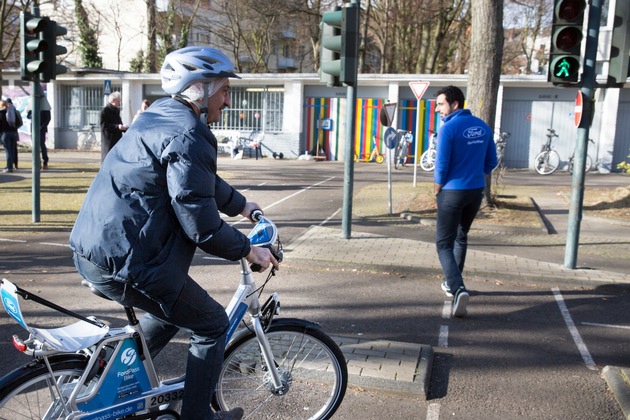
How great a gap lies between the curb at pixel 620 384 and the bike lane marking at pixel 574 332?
0.24 m

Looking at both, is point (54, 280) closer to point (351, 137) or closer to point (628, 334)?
point (351, 137)

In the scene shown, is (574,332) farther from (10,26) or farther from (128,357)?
(10,26)

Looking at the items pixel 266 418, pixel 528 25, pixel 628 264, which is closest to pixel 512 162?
pixel 528 25

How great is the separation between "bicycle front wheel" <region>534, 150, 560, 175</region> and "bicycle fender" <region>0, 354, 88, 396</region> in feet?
70.3

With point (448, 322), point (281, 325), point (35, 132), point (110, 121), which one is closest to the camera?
point (281, 325)

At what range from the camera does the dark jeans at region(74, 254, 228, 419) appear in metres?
2.64

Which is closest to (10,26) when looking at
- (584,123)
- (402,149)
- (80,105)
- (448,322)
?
(80,105)

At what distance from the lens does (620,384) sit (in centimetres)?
411

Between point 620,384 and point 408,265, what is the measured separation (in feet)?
11.1

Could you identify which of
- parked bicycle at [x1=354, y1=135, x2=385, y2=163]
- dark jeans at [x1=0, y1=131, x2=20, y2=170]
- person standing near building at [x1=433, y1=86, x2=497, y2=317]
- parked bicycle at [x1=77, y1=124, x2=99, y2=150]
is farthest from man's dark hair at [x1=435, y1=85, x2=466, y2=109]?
parked bicycle at [x1=77, y1=124, x2=99, y2=150]

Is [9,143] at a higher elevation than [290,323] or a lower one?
higher

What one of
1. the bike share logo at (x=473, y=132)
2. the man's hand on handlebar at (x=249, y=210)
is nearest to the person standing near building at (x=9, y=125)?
the bike share logo at (x=473, y=132)

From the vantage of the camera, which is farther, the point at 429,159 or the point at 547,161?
the point at 547,161

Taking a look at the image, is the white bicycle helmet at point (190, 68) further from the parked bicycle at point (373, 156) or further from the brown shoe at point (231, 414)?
the parked bicycle at point (373, 156)
